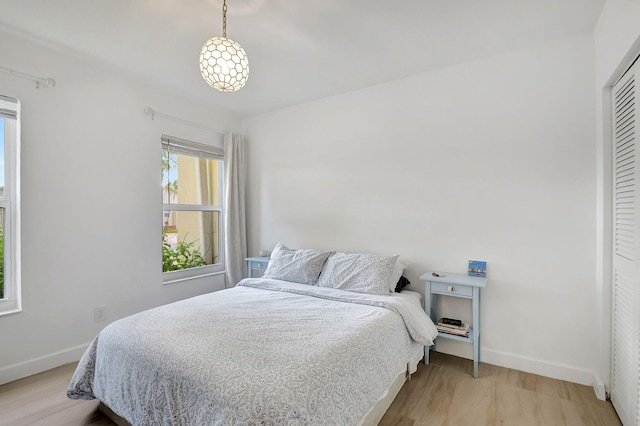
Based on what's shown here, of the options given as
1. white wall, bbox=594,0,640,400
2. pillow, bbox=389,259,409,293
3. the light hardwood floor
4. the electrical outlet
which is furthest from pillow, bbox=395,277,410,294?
the electrical outlet

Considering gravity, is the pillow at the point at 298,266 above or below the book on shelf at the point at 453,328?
above

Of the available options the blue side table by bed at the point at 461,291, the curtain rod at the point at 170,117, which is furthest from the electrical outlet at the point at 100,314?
the blue side table by bed at the point at 461,291

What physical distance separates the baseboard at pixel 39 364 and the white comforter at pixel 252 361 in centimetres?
86

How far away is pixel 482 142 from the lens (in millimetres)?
2521

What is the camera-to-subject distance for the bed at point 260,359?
47.4 inches

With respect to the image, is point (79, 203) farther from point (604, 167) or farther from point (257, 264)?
point (604, 167)

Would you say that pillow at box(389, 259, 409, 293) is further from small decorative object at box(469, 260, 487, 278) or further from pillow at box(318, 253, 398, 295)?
small decorative object at box(469, 260, 487, 278)

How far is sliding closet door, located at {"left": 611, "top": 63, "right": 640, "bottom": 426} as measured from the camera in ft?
5.21

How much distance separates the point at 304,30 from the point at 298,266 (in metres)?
1.90

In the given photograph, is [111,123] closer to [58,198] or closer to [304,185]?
[58,198]

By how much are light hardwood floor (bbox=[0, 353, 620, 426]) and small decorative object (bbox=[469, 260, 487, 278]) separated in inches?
29.0

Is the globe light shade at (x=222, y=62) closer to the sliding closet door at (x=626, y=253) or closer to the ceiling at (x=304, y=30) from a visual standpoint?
the ceiling at (x=304, y=30)

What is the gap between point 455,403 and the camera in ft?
6.48

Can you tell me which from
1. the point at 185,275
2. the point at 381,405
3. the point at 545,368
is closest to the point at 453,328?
the point at 545,368
